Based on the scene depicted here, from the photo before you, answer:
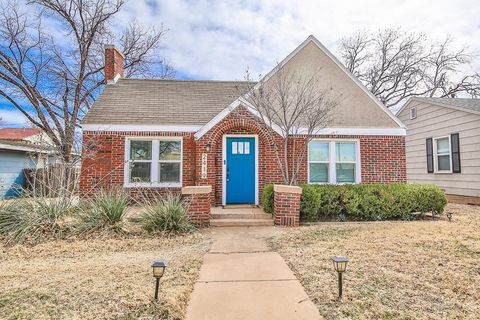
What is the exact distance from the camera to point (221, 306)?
10.5ft

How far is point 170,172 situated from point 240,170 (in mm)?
2495

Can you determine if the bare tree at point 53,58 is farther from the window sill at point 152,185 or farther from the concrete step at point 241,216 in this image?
the concrete step at point 241,216

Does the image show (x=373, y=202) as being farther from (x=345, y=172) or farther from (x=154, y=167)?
(x=154, y=167)

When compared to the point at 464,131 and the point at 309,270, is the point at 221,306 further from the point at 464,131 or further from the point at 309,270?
the point at 464,131

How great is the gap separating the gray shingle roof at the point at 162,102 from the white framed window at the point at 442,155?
8879 mm

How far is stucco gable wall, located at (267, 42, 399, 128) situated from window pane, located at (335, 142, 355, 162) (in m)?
0.68

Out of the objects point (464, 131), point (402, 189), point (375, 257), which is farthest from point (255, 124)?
point (464, 131)

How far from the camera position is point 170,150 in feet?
33.2

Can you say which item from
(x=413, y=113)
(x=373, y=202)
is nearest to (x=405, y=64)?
(x=413, y=113)

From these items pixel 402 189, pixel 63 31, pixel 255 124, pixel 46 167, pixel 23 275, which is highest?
pixel 63 31

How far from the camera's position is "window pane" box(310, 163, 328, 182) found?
33.1ft

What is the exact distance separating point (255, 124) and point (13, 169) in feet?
49.6

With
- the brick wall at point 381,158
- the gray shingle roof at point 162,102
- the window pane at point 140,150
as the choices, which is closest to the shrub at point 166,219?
the window pane at point 140,150

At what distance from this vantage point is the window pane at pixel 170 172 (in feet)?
33.1
